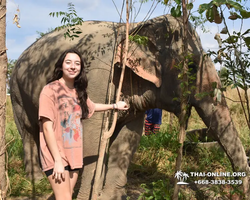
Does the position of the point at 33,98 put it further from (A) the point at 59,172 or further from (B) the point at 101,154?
(A) the point at 59,172

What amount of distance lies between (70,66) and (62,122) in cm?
40

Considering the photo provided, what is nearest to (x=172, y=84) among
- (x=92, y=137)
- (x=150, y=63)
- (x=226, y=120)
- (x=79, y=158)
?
(x=150, y=63)

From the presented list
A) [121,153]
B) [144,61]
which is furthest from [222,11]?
[121,153]

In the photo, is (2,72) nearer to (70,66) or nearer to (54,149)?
(70,66)

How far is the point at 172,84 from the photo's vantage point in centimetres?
347

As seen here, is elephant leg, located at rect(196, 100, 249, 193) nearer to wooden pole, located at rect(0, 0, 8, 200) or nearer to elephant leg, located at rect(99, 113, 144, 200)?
elephant leg, located at rect(99, 113, 144, 200)

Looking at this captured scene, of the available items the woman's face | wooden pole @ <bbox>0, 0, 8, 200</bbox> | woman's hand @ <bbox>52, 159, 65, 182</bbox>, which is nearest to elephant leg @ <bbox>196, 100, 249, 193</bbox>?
the woman's face

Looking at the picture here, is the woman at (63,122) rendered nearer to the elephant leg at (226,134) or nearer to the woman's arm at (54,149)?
the woman's arm at (54,149)

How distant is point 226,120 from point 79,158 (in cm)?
162

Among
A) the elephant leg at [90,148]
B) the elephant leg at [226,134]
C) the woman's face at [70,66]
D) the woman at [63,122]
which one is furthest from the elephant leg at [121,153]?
the woman's face at [70,66]

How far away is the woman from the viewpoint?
2.28m

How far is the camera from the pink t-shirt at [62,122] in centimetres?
232

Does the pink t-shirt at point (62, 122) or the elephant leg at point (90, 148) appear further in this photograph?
the elephant leg at point (90, 148)

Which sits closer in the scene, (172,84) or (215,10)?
(215,10)
